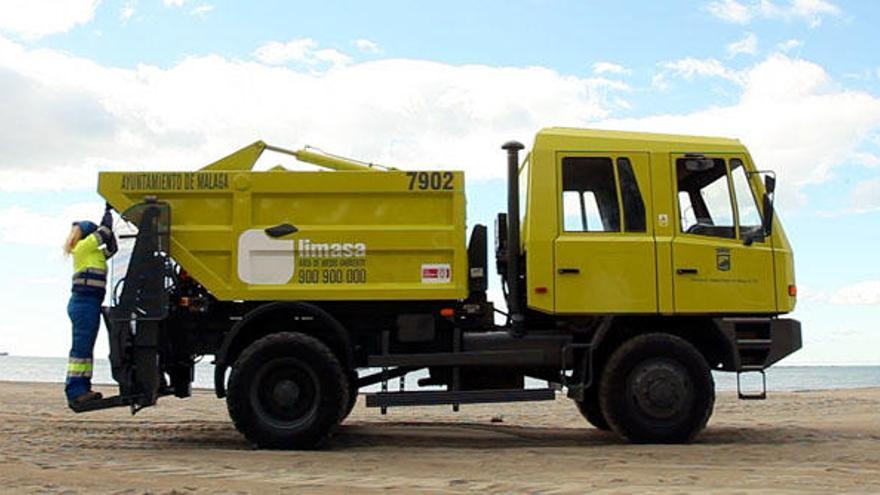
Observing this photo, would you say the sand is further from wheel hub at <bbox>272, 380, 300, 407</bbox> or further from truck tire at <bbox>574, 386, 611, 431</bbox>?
wheel hub at <bbox>272, 380, 300, 407</bbox>

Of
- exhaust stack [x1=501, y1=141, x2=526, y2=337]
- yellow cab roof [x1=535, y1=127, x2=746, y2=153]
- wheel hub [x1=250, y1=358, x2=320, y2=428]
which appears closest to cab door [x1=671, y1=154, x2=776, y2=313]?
yellow cab roof [x1=535, y1=127, x2=746, y2=153]

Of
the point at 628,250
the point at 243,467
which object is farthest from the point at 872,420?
the point at 243,467

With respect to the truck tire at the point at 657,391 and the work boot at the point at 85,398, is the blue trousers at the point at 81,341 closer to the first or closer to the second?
the work boot at the point at 85,398

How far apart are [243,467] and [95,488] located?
52.4 inches

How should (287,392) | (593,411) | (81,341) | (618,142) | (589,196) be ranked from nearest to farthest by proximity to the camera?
(287,392)
(81,341)
(589,196)
(618,142)
(593,411)

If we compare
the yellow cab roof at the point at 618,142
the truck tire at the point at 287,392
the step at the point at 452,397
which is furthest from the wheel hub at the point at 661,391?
the truck tire at the point at 287,392

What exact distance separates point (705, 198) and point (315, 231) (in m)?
3.97

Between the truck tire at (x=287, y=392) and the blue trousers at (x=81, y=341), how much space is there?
4.89 feet

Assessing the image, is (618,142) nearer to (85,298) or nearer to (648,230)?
(648,230)

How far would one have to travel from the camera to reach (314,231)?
28.8 feet

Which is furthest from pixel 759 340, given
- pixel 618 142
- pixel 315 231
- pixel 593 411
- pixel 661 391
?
pixel 315 231

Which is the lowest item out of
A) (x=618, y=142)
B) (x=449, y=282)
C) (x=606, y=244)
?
(x=449, y=282)

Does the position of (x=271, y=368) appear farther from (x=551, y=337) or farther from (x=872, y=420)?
(x=872, y=420)

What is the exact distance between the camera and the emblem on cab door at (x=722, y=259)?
883cm
